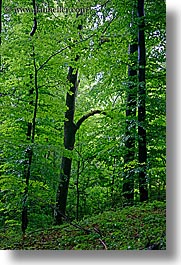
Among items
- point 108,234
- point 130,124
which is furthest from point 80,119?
point 108,234

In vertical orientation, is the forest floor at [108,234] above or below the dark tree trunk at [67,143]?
below

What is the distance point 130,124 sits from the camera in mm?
2459

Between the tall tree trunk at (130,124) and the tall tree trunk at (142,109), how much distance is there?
4 centimetres

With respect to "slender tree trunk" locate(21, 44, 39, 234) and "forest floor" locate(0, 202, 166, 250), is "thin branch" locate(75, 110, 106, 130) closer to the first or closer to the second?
"slender tree trunk" locate(21, 44, 39, 234)

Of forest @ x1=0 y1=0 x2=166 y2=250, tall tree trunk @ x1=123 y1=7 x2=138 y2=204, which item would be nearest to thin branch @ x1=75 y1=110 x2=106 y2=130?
forest @ x1=0 y1=0 x2=166 y2=250

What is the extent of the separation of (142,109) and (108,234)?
877 mm

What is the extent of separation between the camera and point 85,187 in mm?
2422

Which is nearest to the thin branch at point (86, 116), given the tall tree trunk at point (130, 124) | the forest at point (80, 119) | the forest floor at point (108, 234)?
the forest at point (80, 119)

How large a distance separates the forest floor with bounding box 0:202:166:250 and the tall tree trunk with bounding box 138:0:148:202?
150 millimetres

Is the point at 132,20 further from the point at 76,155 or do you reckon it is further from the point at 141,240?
the point at 141,240

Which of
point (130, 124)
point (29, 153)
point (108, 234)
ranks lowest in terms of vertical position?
point (108, 234)

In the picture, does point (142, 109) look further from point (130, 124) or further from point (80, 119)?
point (80, 119)

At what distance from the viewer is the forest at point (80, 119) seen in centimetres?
228

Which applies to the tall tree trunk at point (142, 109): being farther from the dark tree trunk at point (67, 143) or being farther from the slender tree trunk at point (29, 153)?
the slender tree trunk at point (29, 153)
